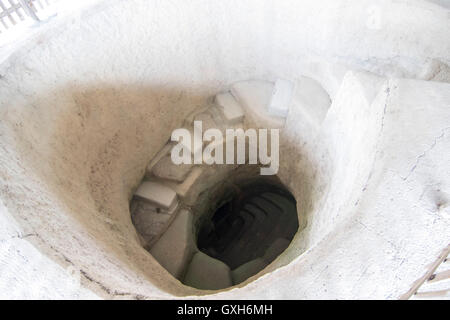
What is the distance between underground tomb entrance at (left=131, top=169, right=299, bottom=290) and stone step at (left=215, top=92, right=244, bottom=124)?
0.46 meters

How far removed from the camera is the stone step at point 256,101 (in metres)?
2.07

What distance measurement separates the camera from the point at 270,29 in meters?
1.95

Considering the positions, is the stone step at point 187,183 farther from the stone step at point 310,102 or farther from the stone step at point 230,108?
the stone step at point 310,102

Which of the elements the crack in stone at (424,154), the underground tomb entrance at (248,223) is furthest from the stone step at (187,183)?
the crack in stone at (424,154)

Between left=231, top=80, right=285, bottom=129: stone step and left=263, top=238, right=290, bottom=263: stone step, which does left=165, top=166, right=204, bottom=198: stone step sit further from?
left=263, top=238, right=290, bottom=263: stone step

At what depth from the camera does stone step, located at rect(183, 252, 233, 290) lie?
185 centimetres

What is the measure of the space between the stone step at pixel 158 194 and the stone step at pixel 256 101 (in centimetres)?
79

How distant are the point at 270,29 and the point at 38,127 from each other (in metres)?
1.54

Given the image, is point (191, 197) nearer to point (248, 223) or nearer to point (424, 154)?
point (248, 223)

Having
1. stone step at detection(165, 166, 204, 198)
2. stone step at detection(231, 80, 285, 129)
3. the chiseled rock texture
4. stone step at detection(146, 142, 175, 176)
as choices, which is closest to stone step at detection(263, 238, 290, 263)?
the chiseled rock texture

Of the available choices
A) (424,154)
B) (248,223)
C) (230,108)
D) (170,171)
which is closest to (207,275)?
(170,171)

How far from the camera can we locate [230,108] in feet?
7.23

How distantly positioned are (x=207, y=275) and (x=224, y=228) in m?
0.98
